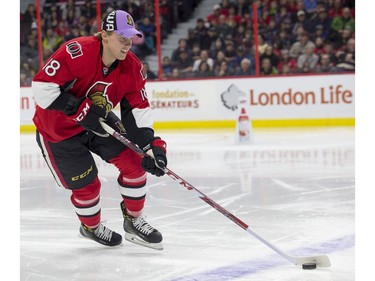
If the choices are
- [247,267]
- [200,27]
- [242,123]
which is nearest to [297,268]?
[247,267]

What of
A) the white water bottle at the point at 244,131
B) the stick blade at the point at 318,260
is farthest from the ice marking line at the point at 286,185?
the white water bottle at the point at 244,131

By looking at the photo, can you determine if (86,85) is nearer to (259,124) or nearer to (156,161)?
(156,161)

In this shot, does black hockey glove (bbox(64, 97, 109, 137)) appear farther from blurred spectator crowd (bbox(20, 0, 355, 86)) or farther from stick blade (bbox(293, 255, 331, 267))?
blurred spectator crowd (bbox(20, 0, 355, 86))

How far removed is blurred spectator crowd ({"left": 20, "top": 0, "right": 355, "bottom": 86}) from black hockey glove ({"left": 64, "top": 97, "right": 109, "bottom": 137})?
663 cm

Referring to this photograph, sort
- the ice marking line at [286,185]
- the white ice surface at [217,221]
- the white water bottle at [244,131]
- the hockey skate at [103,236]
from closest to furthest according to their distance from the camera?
the white ice surface at [217,221]
the hockey skate at [103,236]
the ice marking line at [286,185]
the white water bottle at [244,131]

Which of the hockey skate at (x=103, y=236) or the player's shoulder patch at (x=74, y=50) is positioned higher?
the player's shoulder patch at (x=74, y=50)

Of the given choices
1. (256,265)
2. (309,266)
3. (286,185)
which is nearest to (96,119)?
(256,265)

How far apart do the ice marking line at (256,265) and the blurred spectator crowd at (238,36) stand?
20.7ft

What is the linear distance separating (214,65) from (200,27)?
2.80ft

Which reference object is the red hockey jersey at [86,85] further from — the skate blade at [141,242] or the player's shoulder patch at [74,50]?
the skate blade at [141,242]

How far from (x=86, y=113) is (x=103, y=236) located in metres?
0.64

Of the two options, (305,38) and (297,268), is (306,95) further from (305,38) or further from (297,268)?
(297,268)

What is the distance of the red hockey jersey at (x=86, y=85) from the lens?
302 cm
